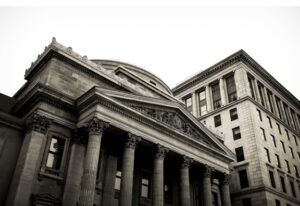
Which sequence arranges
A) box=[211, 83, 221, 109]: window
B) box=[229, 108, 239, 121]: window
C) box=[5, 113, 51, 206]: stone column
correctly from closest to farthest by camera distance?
box=[5, 113, 51, 206]: stone column → box=[229, 108, 239, 121]: window → box=[211, 83, 221, 109]: window

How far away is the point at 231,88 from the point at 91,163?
33903 mm

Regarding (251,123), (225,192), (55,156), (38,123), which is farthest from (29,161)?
(251,123)

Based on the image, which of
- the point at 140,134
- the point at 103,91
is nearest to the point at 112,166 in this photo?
the point at 140,134

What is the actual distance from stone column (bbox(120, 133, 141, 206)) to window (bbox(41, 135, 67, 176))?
467 cm

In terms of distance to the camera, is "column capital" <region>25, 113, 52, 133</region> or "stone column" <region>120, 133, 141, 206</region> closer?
"stone column" <region>120, 133, 141, 206</region>

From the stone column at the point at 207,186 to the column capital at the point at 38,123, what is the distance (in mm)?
15967

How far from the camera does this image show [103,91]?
822 inches

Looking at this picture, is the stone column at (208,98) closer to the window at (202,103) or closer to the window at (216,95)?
the window at (216,95)

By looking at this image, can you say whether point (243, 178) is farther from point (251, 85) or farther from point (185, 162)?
point (251, 85)

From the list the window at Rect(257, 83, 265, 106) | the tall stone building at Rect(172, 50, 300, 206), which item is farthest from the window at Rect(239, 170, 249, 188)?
the window at Rect(257, 83, 265, 106)

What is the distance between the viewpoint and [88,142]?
19.8 metres

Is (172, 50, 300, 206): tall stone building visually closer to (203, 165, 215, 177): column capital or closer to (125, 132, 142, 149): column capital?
(203, 165, 215, 177): column capital

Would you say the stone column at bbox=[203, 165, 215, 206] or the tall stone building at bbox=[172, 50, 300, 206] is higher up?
the tall stone building at bbox=[172, 50, 300, 206]

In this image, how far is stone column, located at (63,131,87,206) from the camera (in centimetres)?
1988
